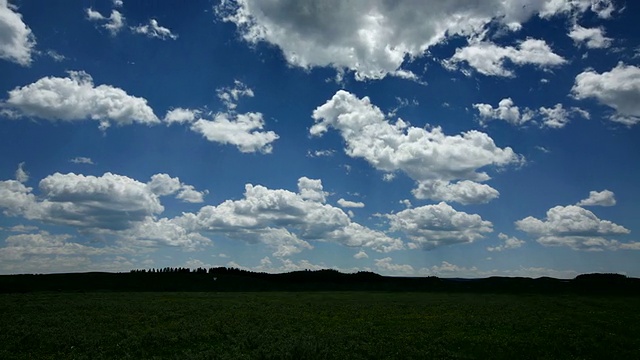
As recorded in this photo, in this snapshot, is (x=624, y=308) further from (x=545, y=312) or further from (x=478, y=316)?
(x=478, y=316)

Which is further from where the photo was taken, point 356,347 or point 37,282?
point 37,282

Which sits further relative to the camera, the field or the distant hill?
the distant hill

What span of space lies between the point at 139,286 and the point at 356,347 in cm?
9951

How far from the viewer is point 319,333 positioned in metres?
35.7

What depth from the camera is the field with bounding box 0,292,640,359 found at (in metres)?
29.6

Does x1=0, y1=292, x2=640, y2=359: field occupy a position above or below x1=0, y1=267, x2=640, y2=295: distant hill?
below

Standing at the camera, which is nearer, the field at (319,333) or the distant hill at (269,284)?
the field at (319,333)

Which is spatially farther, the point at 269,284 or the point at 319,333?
the point at 269,284

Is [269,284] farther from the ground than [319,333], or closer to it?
farther from the ground

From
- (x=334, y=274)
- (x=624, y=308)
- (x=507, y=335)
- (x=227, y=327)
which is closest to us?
(x=507, y=335)

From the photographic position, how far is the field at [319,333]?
97.0 feet

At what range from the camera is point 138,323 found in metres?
41.2

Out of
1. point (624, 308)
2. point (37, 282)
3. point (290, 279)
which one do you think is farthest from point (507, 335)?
point (290, 279)

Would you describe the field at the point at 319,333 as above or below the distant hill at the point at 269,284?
below
